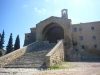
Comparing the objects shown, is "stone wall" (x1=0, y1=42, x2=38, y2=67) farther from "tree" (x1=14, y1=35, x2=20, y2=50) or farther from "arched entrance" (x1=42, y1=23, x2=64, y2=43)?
"tree" (x1=14, y1=35, x2=20, y2=50)

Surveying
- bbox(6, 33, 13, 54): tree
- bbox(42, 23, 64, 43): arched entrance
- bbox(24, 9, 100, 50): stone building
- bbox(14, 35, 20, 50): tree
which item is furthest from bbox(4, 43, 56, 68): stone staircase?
bbox(6, 33, 13, 54): tree

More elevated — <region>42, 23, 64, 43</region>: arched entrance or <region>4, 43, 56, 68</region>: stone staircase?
<region>42, 23, 64, 43</region>: arched entrance

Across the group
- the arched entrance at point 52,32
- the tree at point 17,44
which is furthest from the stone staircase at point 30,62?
the tree at point 17,44

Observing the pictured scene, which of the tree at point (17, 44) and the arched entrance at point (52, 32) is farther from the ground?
the arched entrance at point (52, 32)

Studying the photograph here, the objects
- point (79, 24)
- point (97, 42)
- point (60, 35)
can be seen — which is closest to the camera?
point (97, 42)

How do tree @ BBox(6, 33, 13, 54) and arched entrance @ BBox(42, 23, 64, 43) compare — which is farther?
tree @ BBox(6, 33, 13, 54)

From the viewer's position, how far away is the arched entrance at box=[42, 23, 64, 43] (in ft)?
84.1

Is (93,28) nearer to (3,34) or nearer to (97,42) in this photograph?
(97,42)

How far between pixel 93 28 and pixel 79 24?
2871 millimetres

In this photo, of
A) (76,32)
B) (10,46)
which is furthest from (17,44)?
(76,32)

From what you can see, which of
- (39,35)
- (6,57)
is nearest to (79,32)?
(39,35)

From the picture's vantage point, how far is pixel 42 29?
24766 mm

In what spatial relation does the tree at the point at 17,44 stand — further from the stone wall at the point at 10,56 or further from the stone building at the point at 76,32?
the stone wall at the point at 10,56

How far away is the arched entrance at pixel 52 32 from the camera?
25.6 metres
